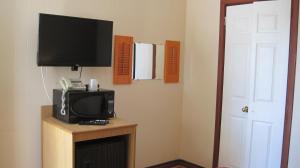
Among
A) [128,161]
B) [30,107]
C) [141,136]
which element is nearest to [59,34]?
[30,107]

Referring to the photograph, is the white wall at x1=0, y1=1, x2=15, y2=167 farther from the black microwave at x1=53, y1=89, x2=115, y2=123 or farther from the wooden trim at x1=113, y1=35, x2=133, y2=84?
the wooden trim at x1=113, y1=35, x2=133, y2=84

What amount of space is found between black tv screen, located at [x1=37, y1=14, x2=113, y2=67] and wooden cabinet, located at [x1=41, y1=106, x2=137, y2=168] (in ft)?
1.71

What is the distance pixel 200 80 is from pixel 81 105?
1883 mm

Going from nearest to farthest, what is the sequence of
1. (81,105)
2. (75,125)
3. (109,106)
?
(75,125) < (81,105) < (109,106)

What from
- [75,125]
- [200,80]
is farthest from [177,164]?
[75,125]

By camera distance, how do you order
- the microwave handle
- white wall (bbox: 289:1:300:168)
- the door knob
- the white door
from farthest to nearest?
the door knob, the white door, white wall (bbox: 289:1:300:168), the microwave handle

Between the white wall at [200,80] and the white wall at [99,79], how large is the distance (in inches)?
4.9

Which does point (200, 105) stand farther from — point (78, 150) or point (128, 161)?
point (78, 150)

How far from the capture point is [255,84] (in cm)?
365

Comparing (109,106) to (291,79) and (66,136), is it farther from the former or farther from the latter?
(291,79)

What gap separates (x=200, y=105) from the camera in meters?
4.36

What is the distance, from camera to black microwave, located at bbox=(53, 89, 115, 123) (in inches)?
115

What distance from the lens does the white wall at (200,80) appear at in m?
4.19

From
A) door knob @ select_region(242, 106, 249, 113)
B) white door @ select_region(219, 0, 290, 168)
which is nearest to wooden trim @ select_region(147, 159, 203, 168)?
white door @ select_region(219, 0, 290, 168)
